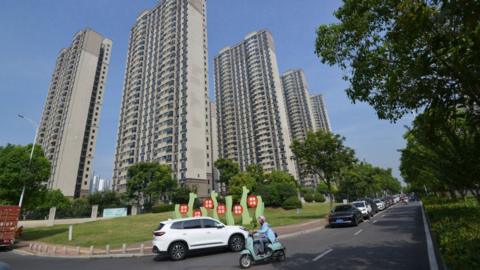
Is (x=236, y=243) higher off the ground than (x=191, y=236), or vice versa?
(x=191, y=236)

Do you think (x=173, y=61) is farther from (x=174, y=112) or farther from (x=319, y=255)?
(x=319, y=255)

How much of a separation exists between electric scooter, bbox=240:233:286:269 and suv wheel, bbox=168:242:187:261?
3.79m

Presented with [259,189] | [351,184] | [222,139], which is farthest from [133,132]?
[351,184]

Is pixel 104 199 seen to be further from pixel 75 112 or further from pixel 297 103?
pixel 297 103

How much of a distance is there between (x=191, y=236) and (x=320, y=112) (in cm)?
15887

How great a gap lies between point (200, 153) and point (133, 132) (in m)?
28.5

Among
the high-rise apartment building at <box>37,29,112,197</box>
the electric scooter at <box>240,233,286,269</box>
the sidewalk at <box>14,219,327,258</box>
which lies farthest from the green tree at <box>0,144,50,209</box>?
the high-rise apartment building at <box>37,29,112,197</box>

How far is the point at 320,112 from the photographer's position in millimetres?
162000

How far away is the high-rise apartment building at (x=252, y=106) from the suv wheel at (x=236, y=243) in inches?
3688

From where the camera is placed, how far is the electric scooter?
8.87 metres

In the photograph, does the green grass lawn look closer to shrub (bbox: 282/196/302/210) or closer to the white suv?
the white suv

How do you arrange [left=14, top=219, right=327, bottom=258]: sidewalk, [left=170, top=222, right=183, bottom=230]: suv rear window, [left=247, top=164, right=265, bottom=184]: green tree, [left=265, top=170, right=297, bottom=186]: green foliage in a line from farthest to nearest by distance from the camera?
[left=265, top=170, right=297, bottom=186]: green foliage
[left=247, top=164, right=265, bottom=184]: green tree
[left=14, top=219, right=327, bottom=258]: sidewalk
[left=170, top=222, right=183, bottom=230]: suv rear window

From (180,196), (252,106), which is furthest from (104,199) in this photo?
(252,106)

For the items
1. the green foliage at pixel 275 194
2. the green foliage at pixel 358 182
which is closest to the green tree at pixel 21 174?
the green foliage at pixel 275 194
